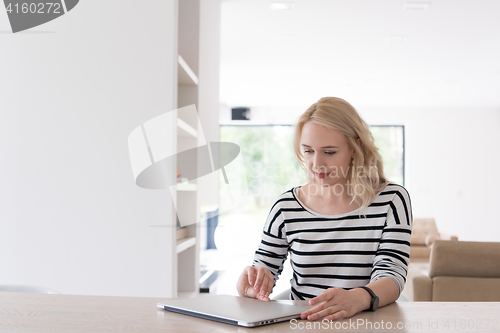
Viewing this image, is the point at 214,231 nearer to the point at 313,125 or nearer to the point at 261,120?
the point at 261,120

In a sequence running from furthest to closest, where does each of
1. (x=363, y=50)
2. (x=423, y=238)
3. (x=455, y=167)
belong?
(x=455, y=167)
(x=423, y=238)
(x=363, y=50)

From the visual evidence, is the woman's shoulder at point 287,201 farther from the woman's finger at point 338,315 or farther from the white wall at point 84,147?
the white wall at point 84,147

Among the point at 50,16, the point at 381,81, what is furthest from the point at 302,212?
the point at 381,81

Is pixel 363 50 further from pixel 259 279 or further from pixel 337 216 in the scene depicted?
pixel 259 279

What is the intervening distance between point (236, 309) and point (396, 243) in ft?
1.88

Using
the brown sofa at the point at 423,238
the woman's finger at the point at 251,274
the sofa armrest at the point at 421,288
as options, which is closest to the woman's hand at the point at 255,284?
the woman's finger at the point at 251,274

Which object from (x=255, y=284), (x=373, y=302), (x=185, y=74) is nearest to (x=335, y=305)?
(x=373, y=302)

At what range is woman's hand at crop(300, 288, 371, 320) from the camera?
89cm

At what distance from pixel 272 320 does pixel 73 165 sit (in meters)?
1.45

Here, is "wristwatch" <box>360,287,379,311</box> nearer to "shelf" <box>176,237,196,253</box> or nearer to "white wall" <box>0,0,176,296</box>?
"white wall" <box>0,0,176,296</box>

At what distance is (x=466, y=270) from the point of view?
8.74 feet

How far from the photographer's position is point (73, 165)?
201 cm

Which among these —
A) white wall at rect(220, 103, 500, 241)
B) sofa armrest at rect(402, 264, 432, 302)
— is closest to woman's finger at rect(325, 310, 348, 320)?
sofa armrest at rect(402, 264, 432, 302)

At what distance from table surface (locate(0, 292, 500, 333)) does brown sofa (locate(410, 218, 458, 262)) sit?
216 inches
